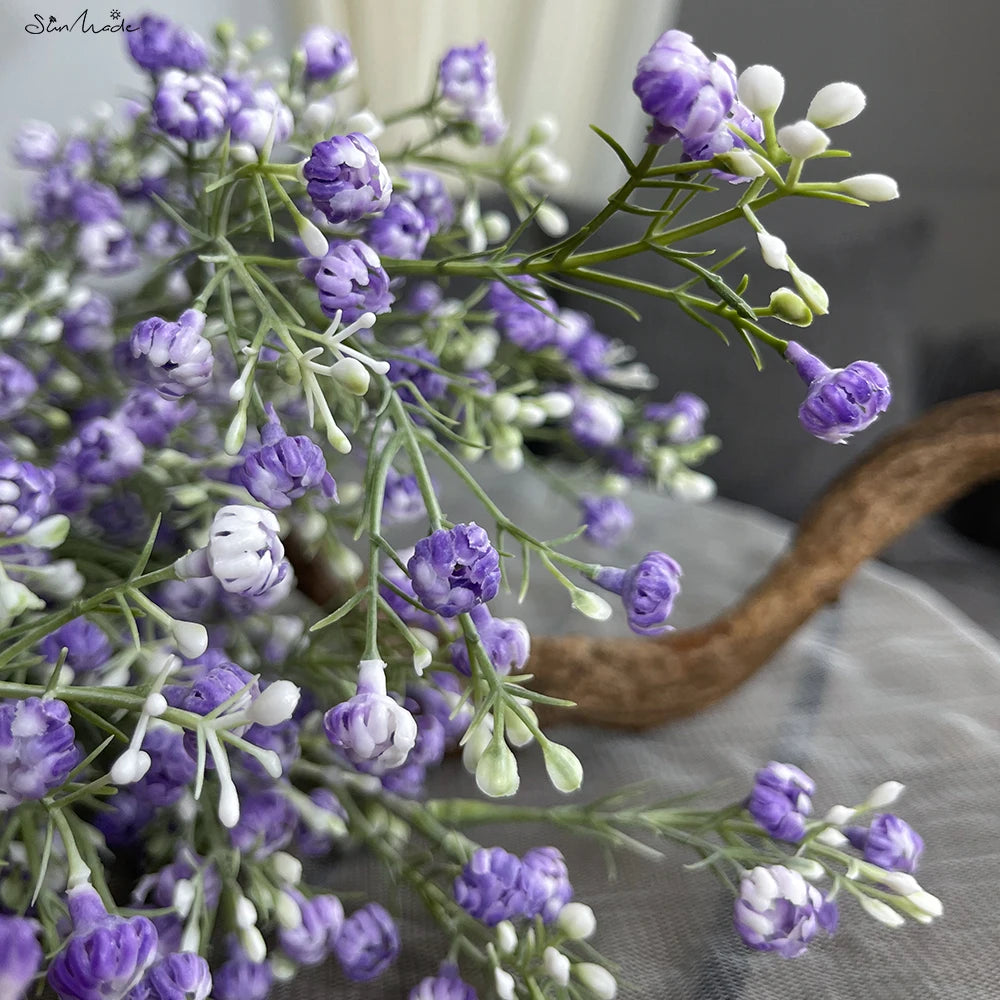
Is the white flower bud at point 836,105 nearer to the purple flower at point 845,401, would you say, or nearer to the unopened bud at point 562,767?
the purple flower at point 845,401

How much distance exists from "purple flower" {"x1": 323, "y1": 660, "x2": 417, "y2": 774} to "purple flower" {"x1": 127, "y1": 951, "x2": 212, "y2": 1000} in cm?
8

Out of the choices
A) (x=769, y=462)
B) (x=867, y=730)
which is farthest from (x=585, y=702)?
(x=769, y=462)

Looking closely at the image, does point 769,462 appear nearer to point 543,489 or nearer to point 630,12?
point 543,489

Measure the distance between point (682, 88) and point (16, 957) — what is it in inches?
12.4

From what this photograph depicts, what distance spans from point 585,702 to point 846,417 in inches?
10.7

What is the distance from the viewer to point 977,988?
14.2 inches

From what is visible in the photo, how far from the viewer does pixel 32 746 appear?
254 mm

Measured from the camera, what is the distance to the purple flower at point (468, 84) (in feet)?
1.49

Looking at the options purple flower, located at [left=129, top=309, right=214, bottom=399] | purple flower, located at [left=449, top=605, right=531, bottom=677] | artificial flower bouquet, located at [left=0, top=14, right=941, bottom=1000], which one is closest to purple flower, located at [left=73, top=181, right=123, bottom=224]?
artificial flower bouquet, located at [left=0, top=14, right=941, bottom=1000]

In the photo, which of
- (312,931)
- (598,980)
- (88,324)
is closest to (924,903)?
(598,980)

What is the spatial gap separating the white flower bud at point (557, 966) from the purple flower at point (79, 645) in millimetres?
202

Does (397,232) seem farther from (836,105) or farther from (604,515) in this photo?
(604,515)

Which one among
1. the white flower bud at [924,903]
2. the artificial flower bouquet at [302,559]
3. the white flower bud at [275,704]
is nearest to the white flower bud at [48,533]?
the artificial flower bouquet at [302,559]

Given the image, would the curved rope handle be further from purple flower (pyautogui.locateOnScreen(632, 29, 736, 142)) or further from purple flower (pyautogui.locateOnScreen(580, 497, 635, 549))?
purple flower (pyautogui.locateOnScreen(632, 29, 736, 142))
